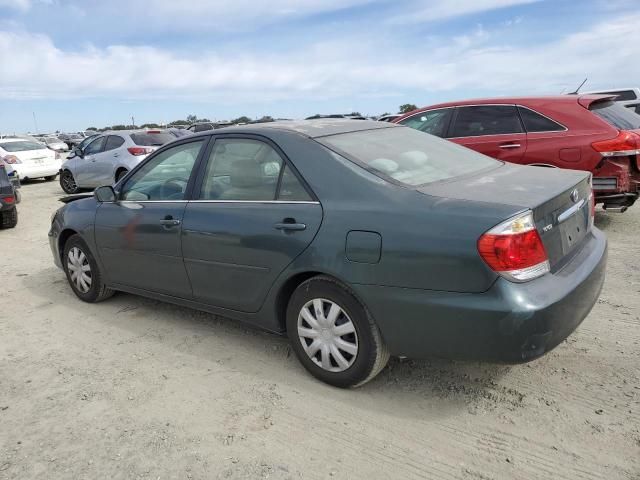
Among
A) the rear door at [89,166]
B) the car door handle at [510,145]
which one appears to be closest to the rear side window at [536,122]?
the car door handle at [510,145]

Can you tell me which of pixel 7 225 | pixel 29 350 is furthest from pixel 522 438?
pixel 7 225

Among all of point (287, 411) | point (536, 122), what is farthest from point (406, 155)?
point (536, 122)

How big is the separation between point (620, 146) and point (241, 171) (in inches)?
180

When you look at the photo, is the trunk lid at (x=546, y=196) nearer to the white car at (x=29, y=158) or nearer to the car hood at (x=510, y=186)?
the car hood at (x=510, y=186)

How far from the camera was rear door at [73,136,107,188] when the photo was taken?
12836 mm

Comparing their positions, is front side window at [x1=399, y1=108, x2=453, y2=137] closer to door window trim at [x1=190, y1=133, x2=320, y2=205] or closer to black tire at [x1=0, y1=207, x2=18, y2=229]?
door window trim at [x1=190, y1=133, x2=320, y2=205]

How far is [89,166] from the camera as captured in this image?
12.9 metres

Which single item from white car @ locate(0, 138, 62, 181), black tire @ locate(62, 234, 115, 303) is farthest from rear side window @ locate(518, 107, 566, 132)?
white car @ locate(0, 138, 62, 181)

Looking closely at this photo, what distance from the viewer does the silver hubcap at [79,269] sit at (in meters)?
4.86

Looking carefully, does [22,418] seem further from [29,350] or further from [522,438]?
[522,438]

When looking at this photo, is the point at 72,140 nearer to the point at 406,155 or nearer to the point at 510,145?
the point at 510,145

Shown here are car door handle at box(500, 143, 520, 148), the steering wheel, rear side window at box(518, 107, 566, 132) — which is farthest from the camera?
car door handle at box(500, 143, 520, 148)

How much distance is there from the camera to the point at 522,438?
267cm

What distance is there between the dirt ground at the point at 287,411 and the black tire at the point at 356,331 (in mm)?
110
